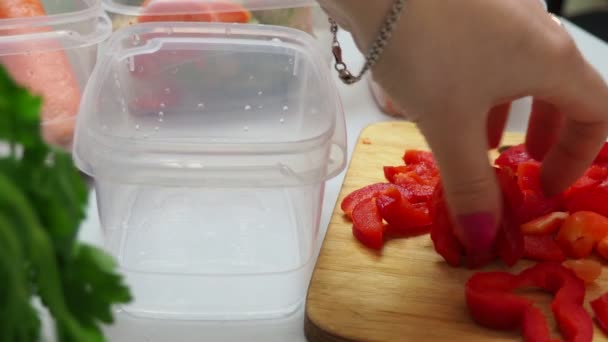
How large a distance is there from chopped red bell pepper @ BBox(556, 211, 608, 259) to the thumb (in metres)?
0.21

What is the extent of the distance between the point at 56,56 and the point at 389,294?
25.3 inches

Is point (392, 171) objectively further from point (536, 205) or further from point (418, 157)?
point (536, 205)

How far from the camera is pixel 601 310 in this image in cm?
86

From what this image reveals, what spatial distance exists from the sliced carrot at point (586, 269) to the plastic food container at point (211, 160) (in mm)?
340

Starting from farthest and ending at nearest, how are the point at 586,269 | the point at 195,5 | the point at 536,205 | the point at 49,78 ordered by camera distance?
the point at 195,5, the point at 49,78, the point at 536,205, the point at 586,269

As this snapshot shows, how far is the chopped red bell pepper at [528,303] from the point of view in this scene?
0.83 meters

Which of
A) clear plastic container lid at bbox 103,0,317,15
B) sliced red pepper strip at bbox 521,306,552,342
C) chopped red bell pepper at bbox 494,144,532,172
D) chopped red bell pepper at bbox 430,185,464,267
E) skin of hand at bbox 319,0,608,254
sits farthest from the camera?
clear plastic container lid at bbox 103,0,317,15

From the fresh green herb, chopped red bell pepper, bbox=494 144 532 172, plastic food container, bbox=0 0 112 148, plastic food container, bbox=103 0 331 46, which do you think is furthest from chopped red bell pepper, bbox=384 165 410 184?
the fresh green herb

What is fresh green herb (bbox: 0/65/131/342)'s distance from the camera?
41cm

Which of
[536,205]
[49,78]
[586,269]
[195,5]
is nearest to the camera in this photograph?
[586,269]

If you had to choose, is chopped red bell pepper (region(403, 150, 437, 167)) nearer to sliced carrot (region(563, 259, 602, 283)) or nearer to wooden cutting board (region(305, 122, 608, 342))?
wooden cutting board (region(305, 122, 608, 342))

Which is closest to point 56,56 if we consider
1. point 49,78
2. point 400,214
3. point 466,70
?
point 49,78

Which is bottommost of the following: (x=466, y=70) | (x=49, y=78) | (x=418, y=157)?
(x=418, y=157)

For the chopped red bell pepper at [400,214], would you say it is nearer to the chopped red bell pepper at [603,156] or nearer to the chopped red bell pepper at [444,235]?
the chopped red bell pepper at [444,235]
